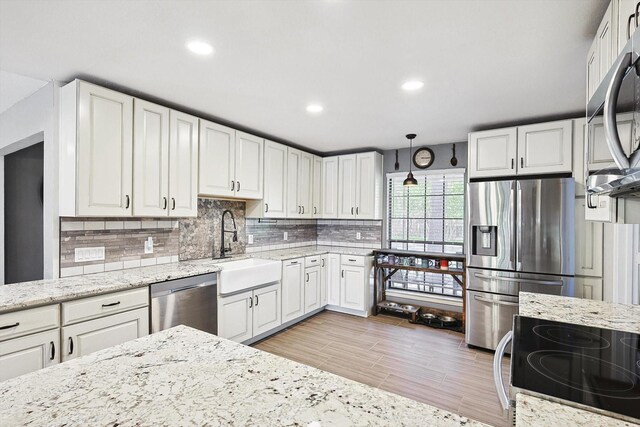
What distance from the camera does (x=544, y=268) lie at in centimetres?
A: 301

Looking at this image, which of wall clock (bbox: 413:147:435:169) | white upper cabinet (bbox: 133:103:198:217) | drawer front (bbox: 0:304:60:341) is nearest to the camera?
drawer front (bbox: 0:304:60:341)

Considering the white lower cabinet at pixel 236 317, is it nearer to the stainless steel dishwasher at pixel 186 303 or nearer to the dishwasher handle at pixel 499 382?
the stainless steel dishwasher at pixel 186 303

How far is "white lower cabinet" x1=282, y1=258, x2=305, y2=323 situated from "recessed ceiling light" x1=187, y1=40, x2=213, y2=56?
239 cm

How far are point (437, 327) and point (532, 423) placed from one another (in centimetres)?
352

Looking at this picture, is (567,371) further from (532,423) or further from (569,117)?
(569,117)

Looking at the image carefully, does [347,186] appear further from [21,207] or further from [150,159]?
[21,207]

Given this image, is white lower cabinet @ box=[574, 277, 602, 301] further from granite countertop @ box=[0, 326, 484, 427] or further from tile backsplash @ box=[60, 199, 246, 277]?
tile backsplash @ box=[60, 199, 246, 277]

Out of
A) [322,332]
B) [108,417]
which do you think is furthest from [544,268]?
[108,417]

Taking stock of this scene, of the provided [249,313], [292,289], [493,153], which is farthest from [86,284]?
[493,153]

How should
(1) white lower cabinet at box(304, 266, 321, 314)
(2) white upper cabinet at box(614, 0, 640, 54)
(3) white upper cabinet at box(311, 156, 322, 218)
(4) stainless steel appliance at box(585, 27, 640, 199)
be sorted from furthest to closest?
(3) white upper cabinet at box(311, 156, 322, 218) < (1) white lower cabinet at box(304, 266, 321, 314) < (2) white upper cabinet at box(614, 0, 640, 54) < (4) stainless steel appliance at box(585, 27, 640, 199)

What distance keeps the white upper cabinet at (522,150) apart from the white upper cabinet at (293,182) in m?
2.20

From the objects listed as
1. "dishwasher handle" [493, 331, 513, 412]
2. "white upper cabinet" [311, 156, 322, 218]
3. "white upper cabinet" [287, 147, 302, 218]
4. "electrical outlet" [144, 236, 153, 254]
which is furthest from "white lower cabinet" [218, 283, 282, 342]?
"dishwasher handle" [493, 331, 513, 412]

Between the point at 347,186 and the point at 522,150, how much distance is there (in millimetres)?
2246

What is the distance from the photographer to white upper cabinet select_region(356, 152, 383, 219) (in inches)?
179
